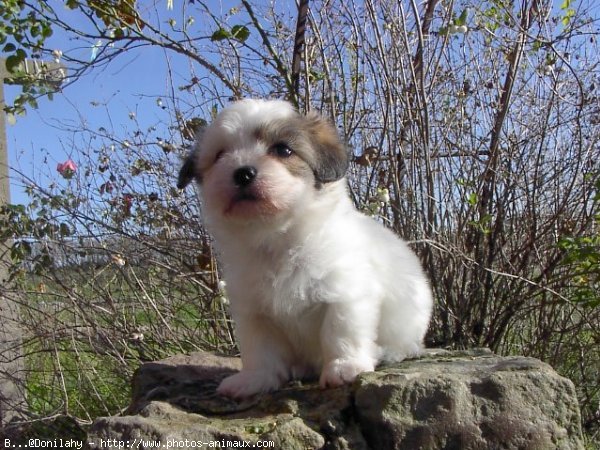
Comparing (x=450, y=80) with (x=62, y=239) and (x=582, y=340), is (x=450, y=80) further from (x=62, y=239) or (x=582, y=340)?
(x=62, y=239)

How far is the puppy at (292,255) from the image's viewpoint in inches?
99.5

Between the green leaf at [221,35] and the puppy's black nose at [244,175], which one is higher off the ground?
the green leaf at [221,35]

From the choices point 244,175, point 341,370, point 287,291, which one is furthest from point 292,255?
point 341,370

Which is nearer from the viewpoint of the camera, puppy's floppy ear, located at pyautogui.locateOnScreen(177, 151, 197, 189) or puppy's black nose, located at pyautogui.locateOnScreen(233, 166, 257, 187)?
puppy's black nose, located at pyautogui.locateOnScreen(233, 166, 257, 187)

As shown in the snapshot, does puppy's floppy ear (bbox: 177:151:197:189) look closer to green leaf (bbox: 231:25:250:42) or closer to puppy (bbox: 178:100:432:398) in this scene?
puppy (bbox: 178:100:432:398)

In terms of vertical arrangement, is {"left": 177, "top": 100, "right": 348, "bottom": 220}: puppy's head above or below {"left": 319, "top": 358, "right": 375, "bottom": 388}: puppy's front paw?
above

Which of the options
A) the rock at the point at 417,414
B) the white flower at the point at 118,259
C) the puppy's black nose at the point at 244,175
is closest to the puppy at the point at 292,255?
the puppy's black nose at the point at 244,175

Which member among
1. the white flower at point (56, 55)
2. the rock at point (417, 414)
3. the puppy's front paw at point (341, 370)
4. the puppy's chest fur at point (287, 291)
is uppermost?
the white flower at point (56, 55)

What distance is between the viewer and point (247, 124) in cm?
268

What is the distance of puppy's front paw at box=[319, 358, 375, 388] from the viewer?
8.10ft

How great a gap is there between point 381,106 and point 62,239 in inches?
109

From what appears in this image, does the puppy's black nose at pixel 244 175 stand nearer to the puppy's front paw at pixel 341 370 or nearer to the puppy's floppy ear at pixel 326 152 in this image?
the puppy's floppy ear at pixel 326 152

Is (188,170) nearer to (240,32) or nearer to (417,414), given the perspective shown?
(240,32)

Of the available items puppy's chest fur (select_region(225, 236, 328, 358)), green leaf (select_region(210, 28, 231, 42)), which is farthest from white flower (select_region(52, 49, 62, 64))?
puppy's chest fur (select_region(225, 236, 328, 358))
